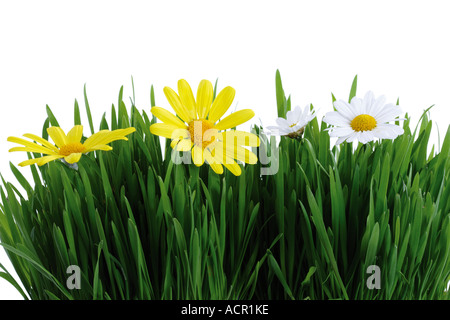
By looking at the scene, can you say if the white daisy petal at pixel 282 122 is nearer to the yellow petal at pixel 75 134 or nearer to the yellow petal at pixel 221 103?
the yellow petal at pixel 221 103

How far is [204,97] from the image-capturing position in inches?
37.5

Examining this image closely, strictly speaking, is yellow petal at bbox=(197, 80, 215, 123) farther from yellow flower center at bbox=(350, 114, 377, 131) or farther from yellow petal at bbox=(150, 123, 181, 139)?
yellow flower center at bbox=(350, 114, 377, 131)

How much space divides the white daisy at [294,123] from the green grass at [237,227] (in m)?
0.03

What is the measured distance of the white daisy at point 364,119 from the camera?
3.06 feet

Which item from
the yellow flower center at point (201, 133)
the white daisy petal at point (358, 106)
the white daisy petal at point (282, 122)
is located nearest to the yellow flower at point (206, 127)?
the yellow flower center at point (201, 133)

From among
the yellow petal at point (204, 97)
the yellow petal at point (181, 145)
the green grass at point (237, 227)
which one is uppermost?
the yellow petal at point (204, 97)

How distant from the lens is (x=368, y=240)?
89 centimetres

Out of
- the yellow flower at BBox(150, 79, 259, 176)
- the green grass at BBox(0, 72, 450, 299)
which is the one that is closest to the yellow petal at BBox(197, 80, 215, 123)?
the yellow flower at BBox(150, 79, 259, 176)

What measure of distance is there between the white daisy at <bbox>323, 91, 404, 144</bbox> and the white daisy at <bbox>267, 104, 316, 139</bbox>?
4 centimetres

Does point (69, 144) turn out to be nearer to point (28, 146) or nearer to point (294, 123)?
point (28, 146)

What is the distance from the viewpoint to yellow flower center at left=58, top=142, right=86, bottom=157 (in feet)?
3.06

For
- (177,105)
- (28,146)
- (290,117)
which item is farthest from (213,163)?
(28,146)

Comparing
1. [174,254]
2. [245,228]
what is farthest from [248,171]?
[174,254]

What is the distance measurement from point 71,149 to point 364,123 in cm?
54
